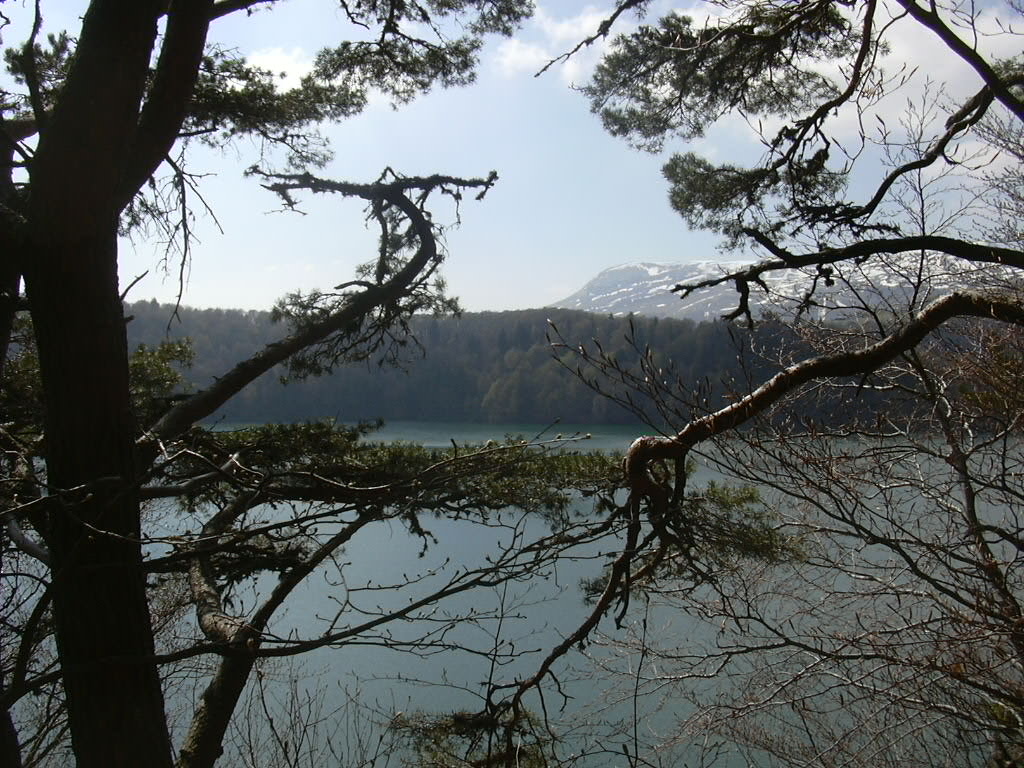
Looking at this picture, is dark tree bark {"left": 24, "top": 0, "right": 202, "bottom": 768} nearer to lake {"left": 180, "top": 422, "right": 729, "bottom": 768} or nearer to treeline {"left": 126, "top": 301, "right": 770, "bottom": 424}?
lake {"left": 180, "top": 422, "right": 729, "bottom": 768}

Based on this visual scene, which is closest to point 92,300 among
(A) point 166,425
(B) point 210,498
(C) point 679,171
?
(A) point 166,425

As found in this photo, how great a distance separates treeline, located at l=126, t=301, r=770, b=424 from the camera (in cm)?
966

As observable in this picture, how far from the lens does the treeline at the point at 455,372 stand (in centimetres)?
966

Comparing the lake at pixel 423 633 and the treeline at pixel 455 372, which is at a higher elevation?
the treeline at pixel 455 372

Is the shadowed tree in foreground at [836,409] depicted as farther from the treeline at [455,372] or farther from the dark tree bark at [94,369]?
the treeline at [455,372]

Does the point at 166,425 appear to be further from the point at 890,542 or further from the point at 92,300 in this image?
the point at 890,542

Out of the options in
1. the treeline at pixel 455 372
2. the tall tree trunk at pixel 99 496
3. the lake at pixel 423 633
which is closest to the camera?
the tall tree trunk at pixel 99 496

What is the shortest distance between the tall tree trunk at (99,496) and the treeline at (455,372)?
5845 mm

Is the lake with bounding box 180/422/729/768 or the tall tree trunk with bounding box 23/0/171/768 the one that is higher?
the tall tree trunk with bounding box 23/0/171/768

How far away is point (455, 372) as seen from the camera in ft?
45.0

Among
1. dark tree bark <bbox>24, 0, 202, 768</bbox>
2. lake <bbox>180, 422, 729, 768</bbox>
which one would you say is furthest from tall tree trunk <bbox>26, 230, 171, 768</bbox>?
lake <bbox>180, 422, 729, 768</bbox>

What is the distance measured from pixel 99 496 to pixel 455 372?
12.0 metres

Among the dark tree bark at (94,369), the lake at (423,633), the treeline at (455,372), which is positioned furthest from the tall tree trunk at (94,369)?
the treeline at (455,372)

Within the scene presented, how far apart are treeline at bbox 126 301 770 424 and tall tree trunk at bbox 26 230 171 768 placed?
5845mm
